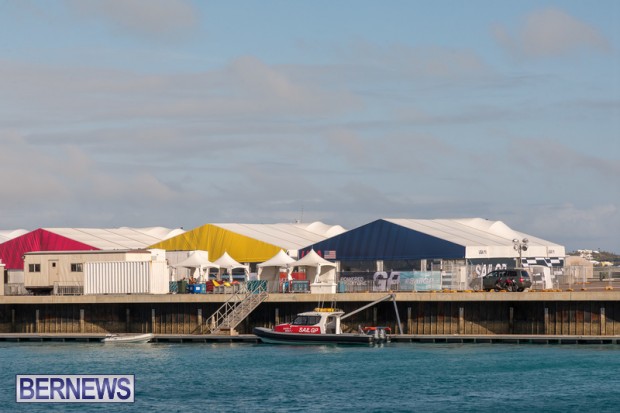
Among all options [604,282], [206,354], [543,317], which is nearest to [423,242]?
[604,282]

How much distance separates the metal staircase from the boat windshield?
159 inches

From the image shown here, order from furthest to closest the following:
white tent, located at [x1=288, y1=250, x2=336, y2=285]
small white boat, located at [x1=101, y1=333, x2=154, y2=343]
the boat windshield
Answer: white tent, located at [x1=288, y1=250, x2=336, y2=285] < small white boat, located at [x1=101, y1=333, x2=154, y2=343] < the boat windshield

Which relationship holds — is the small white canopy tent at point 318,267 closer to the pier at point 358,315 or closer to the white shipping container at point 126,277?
the pier at point 358,315

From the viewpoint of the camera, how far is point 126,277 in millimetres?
89062

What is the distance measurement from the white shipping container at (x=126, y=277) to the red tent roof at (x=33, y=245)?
2794 cm

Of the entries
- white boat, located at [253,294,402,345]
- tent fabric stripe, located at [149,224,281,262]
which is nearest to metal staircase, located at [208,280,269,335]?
white boat, located at [253,294,402,345]

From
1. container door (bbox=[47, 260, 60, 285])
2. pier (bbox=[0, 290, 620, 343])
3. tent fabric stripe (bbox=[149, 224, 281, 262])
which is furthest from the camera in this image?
tent fabric stripe (bbox=[149, 224, 281, 262])

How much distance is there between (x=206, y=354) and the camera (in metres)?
75.6

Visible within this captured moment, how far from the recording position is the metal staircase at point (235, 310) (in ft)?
273

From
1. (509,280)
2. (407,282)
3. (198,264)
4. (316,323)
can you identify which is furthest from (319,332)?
(198,264)

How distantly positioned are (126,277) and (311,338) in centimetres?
1709

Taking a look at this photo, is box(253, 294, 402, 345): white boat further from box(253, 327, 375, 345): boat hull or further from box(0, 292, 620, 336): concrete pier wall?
box(0, 292, 620, 336): concrete pier wall

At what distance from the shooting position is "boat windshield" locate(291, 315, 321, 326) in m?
79.4

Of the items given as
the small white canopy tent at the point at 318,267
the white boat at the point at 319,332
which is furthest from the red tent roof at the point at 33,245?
the white boat at the point at 319,332
